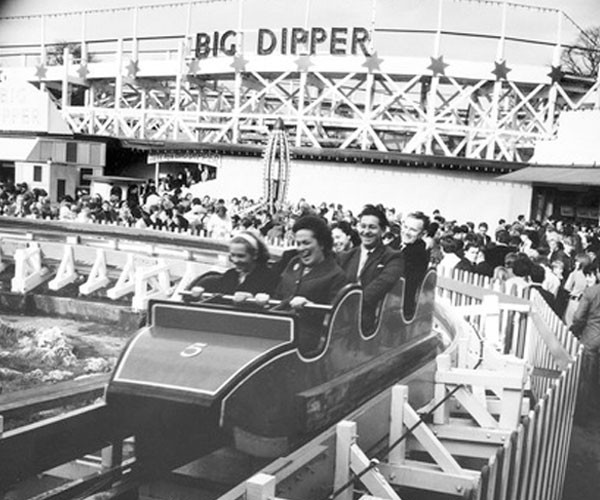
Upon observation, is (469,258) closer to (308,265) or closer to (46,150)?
(46,150)

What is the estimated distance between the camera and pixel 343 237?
2.25 meters

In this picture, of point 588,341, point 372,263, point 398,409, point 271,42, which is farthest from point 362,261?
point 588,341

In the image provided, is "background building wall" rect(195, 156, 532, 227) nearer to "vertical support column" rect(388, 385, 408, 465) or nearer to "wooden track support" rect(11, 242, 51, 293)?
"wooden track support" rect(11, 242, 51, 293)

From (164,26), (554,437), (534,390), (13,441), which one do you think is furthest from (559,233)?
(13,441)

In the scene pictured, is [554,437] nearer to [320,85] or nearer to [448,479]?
[448,479]

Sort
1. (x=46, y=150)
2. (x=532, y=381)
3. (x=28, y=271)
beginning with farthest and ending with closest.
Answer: (x=532, y=381)
(x=28, y=271)
(x=46, y=150)

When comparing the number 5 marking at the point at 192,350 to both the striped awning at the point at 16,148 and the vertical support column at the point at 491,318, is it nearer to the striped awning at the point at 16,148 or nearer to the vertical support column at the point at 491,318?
the striped awning at the point at 16,148

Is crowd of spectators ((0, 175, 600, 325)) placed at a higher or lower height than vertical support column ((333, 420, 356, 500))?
higher

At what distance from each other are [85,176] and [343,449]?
59.5 inches

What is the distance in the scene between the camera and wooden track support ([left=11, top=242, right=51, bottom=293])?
2615 mm

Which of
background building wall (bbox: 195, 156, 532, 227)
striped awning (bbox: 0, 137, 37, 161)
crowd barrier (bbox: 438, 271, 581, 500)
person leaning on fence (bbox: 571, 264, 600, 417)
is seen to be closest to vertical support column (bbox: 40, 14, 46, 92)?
striped awning (bbox: 0, 137, 37, 161)

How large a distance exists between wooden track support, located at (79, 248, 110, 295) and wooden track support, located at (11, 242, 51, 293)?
5.0 inches

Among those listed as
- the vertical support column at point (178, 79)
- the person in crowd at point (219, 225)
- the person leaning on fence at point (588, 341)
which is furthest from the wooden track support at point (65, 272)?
the person leaning on fence at point (588, 341)

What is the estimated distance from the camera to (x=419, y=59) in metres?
13.0
